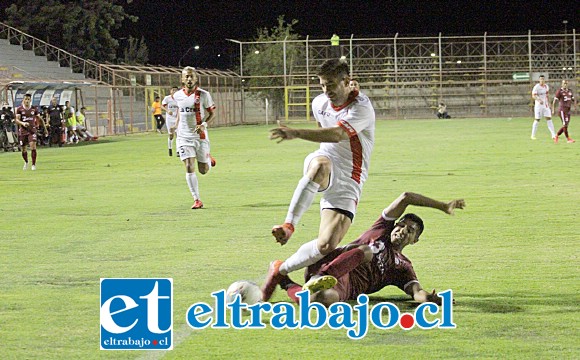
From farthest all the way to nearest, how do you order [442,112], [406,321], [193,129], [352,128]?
[442,112], [193,129], [352,128], [406,321]

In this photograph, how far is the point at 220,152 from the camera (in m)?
34.3

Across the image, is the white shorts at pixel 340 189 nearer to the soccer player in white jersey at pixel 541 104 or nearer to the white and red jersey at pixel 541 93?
the soccer player in white jersey at pixel 541 104

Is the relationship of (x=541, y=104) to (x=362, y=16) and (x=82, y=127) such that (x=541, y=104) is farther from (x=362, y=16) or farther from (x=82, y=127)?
(x=362, y=16)

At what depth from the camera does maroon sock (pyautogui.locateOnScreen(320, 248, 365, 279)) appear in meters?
8.05

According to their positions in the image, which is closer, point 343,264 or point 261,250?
point 343,264

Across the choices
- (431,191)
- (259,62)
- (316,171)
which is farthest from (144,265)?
(259,62)

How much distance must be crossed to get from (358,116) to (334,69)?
44 cm

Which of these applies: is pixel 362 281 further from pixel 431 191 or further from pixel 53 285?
pixel 431 191

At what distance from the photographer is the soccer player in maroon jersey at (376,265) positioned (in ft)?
26.5

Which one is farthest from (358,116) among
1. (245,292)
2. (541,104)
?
(541,104)

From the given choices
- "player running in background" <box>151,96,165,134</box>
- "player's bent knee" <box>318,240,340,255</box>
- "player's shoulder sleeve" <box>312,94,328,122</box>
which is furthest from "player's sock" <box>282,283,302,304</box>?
"player running in background" <box>151,96,165,134</box>

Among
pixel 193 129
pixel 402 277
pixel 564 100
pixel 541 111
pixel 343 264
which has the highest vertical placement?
pixel 564 100

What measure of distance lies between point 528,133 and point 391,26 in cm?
4883

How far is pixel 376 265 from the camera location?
861 centimetres
